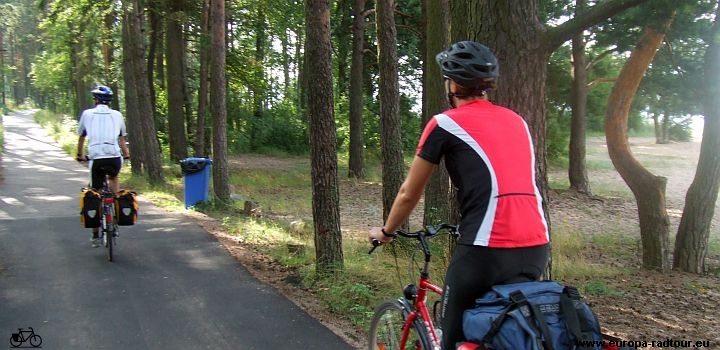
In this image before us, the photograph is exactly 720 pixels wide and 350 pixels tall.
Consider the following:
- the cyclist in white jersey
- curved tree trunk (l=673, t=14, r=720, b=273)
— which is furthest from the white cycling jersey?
curved tree trunk (l=673, t=14, r=720, b=273)

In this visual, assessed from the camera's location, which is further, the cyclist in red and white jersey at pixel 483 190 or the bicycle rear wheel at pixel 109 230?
the bicycle rear wheel at pixel 109 230

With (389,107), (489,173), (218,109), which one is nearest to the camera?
(489,173)

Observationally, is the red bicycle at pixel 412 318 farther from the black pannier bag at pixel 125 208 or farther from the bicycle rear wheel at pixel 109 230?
the black pannier bag at pixel 125 208

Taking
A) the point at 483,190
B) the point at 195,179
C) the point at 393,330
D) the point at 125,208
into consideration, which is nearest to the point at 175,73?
the point at 195,179

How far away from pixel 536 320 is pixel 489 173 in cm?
70

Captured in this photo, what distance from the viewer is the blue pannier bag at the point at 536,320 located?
247 cm

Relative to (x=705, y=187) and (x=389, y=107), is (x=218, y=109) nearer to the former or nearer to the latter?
(x=389, y=107)

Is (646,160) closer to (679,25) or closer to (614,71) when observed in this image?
(614,71)

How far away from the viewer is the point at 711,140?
1131 cm

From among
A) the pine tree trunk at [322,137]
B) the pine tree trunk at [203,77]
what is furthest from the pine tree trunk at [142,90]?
the pine tree trunk at [322,137]

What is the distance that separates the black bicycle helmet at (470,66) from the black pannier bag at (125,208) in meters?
6.22

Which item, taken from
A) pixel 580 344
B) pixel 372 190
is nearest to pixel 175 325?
pixel 580 344

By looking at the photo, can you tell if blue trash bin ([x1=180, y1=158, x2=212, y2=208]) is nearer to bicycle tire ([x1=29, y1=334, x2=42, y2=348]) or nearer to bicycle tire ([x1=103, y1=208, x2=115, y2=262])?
bicycle tire ([x1=103, y1=208, x2=115, y2=262])

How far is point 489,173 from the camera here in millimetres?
2814
